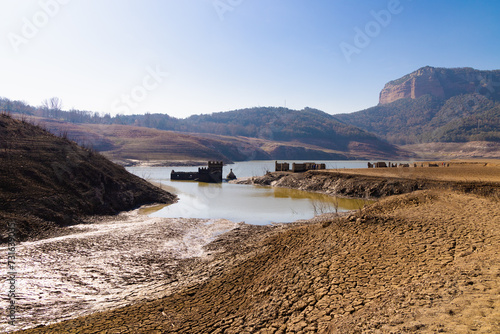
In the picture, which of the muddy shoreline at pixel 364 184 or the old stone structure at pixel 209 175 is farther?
the old stone structure at pixel 209 175

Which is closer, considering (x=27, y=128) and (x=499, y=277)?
(x=499, y=277)

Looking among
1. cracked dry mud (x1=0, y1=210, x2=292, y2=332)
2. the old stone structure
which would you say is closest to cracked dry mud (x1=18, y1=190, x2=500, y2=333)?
cracked dry mud (x1=0, y1=210, x2=292, y2=332)

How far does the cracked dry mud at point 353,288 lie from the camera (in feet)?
17.0

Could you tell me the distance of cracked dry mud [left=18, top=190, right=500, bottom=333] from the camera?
17.0 feet

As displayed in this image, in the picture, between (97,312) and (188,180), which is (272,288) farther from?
(188,180)

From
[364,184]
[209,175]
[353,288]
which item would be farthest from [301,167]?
[353,288]

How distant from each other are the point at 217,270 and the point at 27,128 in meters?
25.6

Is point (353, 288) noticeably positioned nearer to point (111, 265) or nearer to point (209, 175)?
point (111, 265)

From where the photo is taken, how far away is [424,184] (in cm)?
2950

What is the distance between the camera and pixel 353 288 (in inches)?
266

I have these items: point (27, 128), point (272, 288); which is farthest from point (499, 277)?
point (27, 128)

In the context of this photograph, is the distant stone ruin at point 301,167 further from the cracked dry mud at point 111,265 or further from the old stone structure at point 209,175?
the cracked dry mud at point 111,265

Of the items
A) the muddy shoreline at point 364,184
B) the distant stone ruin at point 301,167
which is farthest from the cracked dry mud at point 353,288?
the distant stone ruin at point 301,167

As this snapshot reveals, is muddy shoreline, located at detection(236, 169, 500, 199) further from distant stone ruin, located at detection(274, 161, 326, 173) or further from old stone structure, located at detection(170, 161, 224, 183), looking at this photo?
old stone structure, located at detection(170, 161, 224, 183)
